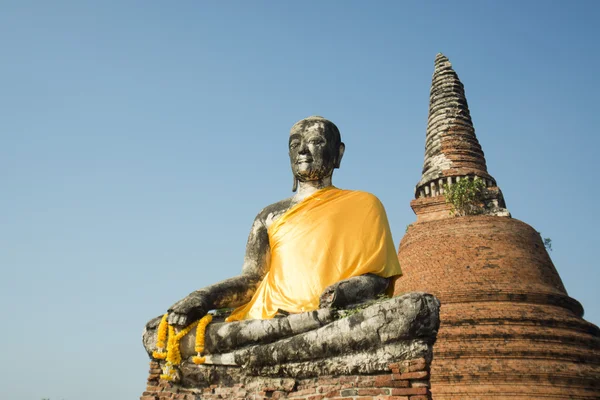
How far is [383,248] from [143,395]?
2.86 m

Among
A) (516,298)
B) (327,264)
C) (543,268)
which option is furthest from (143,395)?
(543,268)

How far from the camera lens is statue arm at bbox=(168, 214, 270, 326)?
556 centimetres

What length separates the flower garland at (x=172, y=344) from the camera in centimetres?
544

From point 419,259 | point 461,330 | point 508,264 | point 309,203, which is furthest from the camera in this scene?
point 419,259

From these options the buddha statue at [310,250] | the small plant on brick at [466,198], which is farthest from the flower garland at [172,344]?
the small plant on brick at [466,198]

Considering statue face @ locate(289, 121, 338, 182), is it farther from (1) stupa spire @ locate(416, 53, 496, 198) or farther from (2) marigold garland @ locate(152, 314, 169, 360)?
(1) stupa spire @ locate(416, 53, 496, 198)

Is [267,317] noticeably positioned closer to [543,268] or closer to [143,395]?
[143,395]

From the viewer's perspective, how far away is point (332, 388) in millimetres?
4637

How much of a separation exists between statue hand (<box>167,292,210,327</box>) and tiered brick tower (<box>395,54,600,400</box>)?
7.47 metres

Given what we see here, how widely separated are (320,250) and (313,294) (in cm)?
50

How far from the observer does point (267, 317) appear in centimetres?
557

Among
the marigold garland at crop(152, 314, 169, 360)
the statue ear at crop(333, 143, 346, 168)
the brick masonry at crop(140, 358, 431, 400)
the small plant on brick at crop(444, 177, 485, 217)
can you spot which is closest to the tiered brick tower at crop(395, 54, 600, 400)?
the small plant on brick at crop(444, 177, 485, 217)

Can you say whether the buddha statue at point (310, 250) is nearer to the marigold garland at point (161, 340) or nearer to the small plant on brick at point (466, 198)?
the marigold garland at point (161, 340)

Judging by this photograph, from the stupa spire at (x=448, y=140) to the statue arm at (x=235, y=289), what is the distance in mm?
11546
